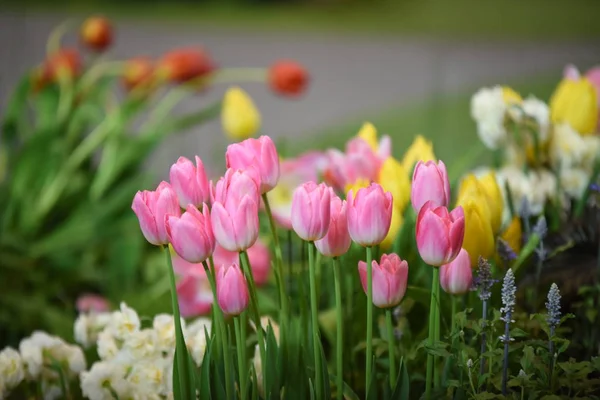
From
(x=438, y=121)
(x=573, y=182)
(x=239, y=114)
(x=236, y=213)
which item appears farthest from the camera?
(x=438, y=121)

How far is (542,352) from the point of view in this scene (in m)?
0.32

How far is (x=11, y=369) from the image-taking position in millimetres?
405

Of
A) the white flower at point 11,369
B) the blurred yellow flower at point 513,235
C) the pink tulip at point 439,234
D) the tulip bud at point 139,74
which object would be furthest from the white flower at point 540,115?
the tulip bud at point 139,74

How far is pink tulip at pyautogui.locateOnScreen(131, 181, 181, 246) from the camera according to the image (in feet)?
0.99

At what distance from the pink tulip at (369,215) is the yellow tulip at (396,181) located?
0.37 ft

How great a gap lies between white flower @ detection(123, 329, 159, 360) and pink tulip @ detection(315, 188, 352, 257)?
0.42ft

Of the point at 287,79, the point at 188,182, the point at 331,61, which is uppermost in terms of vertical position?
the point at 331,61

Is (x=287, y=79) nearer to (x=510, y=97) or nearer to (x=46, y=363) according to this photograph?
(x=510, y=97)

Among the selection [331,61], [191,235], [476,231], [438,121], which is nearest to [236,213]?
[191,235]

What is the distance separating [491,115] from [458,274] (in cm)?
23

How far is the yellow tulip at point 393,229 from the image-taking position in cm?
39

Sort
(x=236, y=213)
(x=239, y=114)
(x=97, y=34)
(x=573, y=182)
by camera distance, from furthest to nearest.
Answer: (x=97, y=34) < (x=239, y=114) < (x=573, y=182) < (x=236, y=213)

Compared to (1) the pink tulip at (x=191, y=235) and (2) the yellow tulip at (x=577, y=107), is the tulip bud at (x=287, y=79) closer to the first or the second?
(2) the yellow tulip at (x=577, y=107)

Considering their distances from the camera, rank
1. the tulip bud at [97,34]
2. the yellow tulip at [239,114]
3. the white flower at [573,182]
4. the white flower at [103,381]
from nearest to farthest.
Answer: the white flower at [103,381], the white flower at [573,182], the yellow tulip at [239,114], the tulip bud at [97,34]
